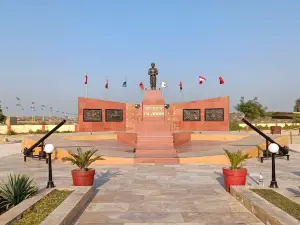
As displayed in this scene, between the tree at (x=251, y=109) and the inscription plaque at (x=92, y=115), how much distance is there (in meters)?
28.8

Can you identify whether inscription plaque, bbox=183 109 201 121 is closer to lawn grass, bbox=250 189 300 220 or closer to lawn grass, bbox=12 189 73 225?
lawn grass, bbox=250 189 300 220

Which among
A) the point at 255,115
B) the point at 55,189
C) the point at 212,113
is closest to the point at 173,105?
the point at 212,113

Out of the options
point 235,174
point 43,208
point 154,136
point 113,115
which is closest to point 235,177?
point 235,174

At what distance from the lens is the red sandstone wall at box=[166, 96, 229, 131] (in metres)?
24.0

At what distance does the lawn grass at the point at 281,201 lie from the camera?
200 inches

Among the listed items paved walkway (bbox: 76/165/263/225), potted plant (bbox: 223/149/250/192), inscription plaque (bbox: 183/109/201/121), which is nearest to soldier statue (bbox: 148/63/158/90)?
inscription plaque (bbox: 183/109/201/121)

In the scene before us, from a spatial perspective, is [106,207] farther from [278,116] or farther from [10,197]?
[278,116]

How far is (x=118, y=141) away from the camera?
777 inches

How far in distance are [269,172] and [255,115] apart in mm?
36766

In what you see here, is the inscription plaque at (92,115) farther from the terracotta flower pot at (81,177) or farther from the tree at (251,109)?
the tree at (251,109)

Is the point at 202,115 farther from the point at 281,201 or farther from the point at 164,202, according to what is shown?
the point at 281,201

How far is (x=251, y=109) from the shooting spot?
44.9 m

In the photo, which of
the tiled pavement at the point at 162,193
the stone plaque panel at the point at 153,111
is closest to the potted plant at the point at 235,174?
the tiled pavement at the point at 162,193

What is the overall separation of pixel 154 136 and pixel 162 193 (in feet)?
28.2
